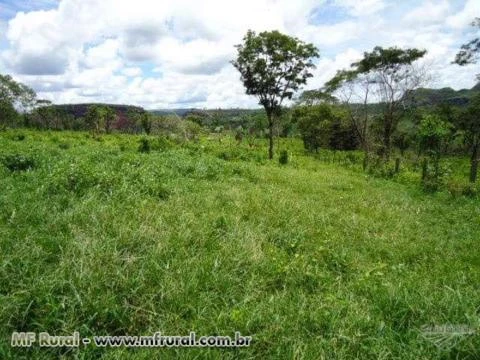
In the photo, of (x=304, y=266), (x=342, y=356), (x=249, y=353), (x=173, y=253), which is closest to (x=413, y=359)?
(x=342, y=356)

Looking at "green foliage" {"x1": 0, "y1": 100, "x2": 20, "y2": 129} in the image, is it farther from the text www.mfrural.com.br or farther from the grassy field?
the text www.mfrural.com.br

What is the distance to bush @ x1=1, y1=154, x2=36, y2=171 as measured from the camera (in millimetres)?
10586

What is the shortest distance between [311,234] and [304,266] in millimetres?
1977

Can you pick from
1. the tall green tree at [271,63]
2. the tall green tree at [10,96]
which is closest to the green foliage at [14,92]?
the tall green tree at [10,96]

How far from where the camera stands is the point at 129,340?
10.8 feet

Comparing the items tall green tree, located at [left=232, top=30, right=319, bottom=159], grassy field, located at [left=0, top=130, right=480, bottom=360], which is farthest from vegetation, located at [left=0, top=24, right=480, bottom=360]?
tall green tree, located at [left=232, top=30, right=319, bottom=159]

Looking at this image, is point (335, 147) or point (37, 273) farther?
point (335, 147)

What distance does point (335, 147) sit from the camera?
5875cm

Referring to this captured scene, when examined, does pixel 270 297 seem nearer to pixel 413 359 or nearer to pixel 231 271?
pixel 231 271

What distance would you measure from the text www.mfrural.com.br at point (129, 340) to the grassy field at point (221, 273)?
63mm

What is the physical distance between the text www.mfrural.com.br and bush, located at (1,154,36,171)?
8643 millimetres

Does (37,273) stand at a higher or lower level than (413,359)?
higher

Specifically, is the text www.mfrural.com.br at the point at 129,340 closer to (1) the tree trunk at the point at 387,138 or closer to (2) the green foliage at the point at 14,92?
(1) the tree trunk at the point at 387,138

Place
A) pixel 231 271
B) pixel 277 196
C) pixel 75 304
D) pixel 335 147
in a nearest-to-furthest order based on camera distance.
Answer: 1. pixel 75 304
2. pixel 231 271
3. pixel 277 196
4. pixel 335 147
